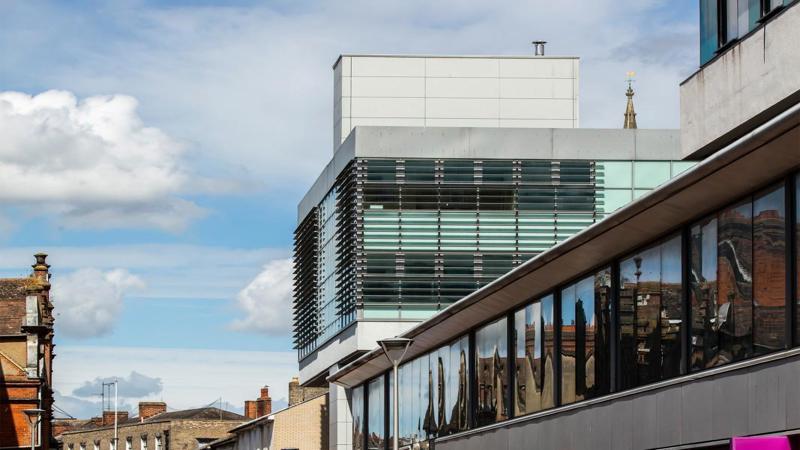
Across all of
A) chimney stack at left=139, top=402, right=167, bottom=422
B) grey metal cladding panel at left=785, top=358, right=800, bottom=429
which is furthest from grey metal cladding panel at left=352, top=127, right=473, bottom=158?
chimney stack at left=139, top=402, right=167, bottom=422

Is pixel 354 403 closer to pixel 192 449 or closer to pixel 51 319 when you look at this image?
pixel 51 319

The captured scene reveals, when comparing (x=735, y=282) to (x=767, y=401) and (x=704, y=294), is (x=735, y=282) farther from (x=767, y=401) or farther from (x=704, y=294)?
(x=767, y=401)

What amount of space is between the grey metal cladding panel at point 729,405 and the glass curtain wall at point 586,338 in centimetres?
564

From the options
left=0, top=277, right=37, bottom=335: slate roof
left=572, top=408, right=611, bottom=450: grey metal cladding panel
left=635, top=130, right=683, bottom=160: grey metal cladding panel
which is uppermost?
left=635, top=130, right=683, bottom=160: grey metal cladding panel

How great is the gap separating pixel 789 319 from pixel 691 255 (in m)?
3.76

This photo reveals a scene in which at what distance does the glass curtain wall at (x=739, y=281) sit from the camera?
2086 cm

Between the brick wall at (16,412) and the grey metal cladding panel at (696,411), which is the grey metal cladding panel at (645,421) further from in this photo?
the brick wall at (16,412)

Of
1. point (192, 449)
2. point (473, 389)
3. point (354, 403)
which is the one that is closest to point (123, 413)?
point (192, 449)

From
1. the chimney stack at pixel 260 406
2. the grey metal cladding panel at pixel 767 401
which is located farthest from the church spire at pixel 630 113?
the grey metal cladding panel at pixel 767 401

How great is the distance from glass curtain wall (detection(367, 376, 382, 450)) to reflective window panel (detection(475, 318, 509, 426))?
44.2 ft

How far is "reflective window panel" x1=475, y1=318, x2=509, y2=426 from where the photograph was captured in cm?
3562

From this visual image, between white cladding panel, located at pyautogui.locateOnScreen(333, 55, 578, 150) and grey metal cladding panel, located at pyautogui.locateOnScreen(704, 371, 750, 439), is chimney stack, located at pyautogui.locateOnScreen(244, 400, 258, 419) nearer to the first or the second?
white cladding panel, located at pyautogui.locateOnScreen(333, 55, 578, 150)

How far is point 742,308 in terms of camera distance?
21953 millimetres

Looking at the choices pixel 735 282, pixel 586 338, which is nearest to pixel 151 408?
pixel 586 338
